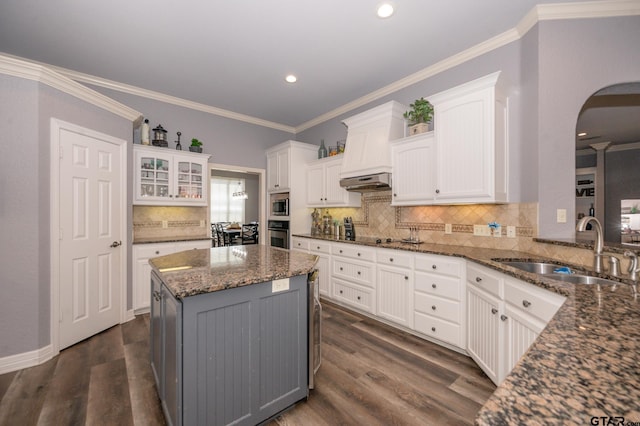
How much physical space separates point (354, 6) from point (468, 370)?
125 inches

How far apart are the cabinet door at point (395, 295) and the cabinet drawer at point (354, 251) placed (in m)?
0.20

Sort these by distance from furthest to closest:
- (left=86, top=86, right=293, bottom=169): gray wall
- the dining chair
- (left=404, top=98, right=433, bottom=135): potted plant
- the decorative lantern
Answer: the dining chair → (left=86, top=86, right=293, bottom=169): gray wall → the decorative lantern → (left=404, top=98, right=433, bottom=135): potted plant

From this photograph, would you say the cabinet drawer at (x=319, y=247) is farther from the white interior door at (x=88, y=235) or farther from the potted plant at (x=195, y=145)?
the white interior door at (x=88, y=235)

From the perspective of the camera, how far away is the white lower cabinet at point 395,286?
9.30 feet

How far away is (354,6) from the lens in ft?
7.61

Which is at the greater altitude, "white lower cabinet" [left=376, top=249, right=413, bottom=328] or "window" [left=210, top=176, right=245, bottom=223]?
"window" [left=210, top=176, right=245, bottom=223]

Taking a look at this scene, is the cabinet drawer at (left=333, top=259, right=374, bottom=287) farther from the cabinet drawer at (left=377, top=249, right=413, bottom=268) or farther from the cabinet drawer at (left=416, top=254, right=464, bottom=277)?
the cabinet drawer at (left=416, top=254, right=464, bottom=277)

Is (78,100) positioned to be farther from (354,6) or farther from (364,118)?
(364,118)

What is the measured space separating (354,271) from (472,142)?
194 cm

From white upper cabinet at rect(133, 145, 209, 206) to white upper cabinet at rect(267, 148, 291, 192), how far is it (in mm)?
1172

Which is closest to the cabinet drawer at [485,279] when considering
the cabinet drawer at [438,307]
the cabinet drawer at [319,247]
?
the cabinet drawer at [438,307]

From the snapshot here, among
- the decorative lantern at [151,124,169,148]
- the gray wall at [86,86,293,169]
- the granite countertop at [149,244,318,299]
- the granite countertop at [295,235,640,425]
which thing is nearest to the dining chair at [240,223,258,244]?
the gray wall at [86,86,293,169]

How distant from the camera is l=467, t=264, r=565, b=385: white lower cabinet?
1556 millimetres

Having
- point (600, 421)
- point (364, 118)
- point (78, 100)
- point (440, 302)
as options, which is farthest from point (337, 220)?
point (600, 421)
